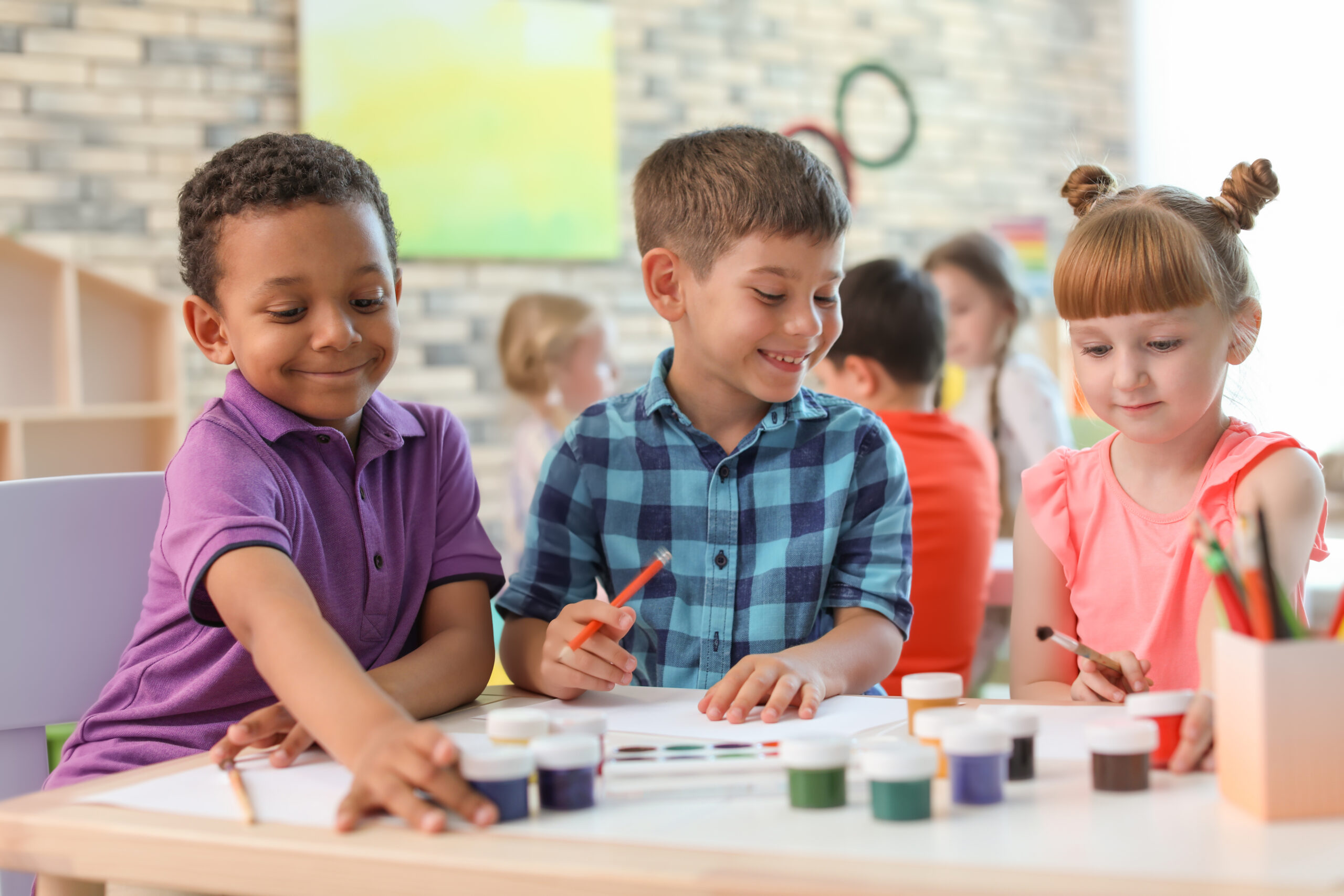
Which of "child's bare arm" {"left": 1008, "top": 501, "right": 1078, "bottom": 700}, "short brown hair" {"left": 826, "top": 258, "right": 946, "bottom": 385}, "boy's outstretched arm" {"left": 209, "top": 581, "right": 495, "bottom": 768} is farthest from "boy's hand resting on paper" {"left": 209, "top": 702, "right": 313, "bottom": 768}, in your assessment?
"short brown hair" {"left": 826, "top": 258, "right": 946, "bottom": 385}

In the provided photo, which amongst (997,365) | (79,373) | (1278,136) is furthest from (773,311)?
(1278,136)

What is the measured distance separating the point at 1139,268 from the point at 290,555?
0.83 metres

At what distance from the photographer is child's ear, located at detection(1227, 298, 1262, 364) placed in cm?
124

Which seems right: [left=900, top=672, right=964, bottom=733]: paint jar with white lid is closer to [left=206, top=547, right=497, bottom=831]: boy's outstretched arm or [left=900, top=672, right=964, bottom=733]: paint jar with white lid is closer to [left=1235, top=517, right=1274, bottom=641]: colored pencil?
[left=1235, top=517, right=1274, bottom=641]: colored pencil

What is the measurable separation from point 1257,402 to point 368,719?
1090mm

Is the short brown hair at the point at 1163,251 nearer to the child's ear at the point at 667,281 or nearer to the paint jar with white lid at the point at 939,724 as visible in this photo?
the child's ear at the point at 667,281

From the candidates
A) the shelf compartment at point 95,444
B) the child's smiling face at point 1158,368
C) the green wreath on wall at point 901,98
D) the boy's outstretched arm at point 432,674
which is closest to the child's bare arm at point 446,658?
the boy's outstretched arm at point 432,674

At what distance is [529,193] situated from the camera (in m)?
4.45

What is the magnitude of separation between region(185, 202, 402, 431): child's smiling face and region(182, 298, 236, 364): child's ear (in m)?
0.02

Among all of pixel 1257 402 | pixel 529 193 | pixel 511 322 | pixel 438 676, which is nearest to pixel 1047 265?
pixel 529 193

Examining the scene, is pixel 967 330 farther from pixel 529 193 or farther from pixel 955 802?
pixel 955 802

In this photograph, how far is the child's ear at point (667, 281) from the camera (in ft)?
4.51

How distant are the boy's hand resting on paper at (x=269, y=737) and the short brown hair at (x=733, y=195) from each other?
677 mm

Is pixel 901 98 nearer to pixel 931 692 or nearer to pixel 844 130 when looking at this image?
pixel 844 130
